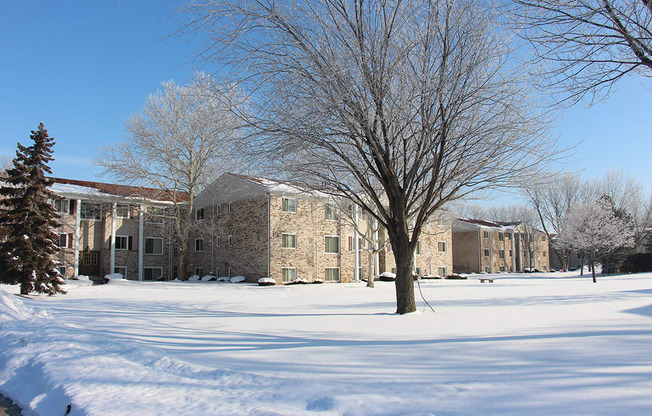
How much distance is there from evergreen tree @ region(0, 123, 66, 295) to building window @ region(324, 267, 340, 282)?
18505mm

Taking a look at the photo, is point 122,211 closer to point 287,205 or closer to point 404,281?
point 287,205

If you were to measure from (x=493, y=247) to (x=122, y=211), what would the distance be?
43.3m

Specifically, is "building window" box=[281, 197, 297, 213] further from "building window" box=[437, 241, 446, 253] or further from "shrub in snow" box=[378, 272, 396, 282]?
"building window" box=[437, 241, 446, 253]

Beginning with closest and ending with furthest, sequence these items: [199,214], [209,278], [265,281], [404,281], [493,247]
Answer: [404,281] → [265,281] → [209,278] → [199,214] → [493,247]

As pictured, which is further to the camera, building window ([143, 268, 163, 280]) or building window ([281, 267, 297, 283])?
building window ([143, 268, 163, 280])

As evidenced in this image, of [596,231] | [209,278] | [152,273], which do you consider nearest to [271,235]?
[209,278]

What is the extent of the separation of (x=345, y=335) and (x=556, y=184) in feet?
24.0

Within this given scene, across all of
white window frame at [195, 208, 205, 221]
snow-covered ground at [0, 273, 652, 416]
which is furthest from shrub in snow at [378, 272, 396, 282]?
snow-covered ground at [0, 273, 652, 416]

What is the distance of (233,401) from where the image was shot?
4523 millimetres

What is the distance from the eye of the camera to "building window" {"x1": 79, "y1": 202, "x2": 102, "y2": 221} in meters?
33.5

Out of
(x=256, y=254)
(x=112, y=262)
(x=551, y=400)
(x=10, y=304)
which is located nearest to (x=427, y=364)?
(x=551, y=400)

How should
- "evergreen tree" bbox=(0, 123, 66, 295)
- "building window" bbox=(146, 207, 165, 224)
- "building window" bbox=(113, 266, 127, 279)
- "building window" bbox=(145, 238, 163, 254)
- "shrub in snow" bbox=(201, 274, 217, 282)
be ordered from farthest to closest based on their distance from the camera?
"building window" bbox=(145, 238, 163, 254)
"building window" bbox=(146, 207, 165, 224)
"building window" bbox=(113, 266, 127, 279)
"shrub in snow" bbox=(201, 274, 217, 282)
"evergreen tree" bbox=(0, 123, 66, 295)

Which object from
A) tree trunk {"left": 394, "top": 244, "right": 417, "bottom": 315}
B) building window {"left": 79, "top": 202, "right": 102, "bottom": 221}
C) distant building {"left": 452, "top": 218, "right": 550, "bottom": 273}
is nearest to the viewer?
tree trunk {"left": 394, "top": 244, "right": 417, "bottom": 315}

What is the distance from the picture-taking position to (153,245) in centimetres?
3659
